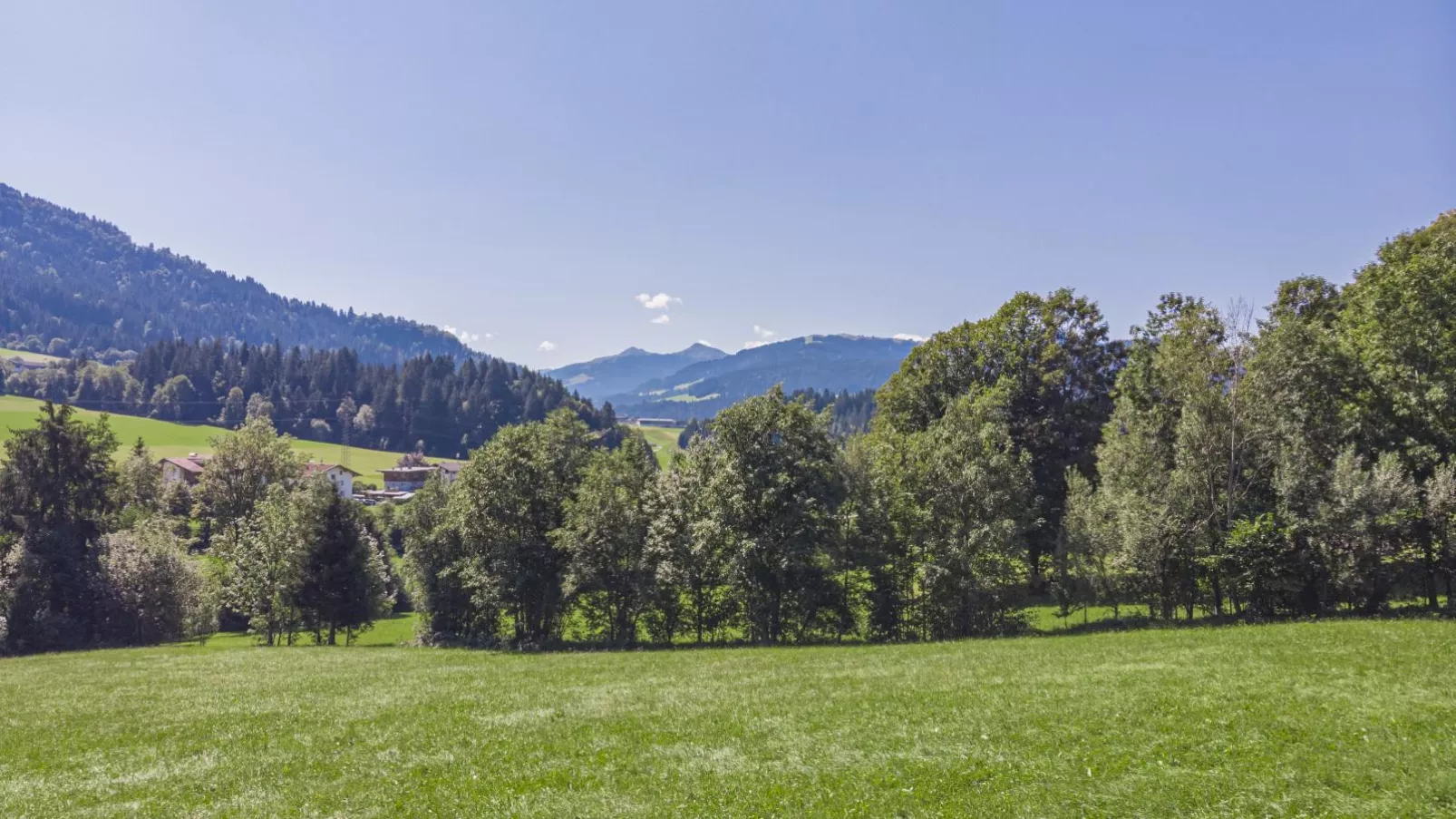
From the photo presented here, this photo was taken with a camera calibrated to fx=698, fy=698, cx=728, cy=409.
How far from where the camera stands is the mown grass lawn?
49.5 feet

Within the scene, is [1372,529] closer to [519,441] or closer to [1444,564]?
[1444,564]

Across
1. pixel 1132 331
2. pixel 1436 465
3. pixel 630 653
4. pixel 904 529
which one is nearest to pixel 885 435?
pixel 904 529

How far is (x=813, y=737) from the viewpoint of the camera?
760 inches

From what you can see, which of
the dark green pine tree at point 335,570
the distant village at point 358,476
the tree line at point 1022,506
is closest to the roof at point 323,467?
the distant village at point 358,476

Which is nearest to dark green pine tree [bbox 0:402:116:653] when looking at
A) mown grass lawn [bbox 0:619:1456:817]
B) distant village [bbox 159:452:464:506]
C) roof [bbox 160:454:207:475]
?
mown grass lawn [bbox 0:619:1456:817]

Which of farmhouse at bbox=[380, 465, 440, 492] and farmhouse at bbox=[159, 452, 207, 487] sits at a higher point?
farmhouse at bbox=[159, 452, 207, 487]

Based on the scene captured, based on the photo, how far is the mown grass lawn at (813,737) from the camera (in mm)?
15078

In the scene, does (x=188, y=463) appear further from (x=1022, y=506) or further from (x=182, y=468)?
(x=1022, y=506)

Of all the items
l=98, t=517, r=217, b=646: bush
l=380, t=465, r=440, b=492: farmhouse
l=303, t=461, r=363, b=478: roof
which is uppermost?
l=303, t=461, r=363, b=478: roof

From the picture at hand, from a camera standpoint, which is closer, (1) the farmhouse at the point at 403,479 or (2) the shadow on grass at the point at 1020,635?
(2) the shadow on grass at the point at 1020,635

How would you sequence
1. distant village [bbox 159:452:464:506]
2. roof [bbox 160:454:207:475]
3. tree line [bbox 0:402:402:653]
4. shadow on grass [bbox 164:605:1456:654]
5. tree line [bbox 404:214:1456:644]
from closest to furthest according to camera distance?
1. shadow on grass [bbox 164:605:1456:654]
2. tree line [bbox 404:214:1456:644]
3. tree line [bbox 0:402:402:653]
4. distant village [bbox 159:452:464:506]
5. roof [bbox 160:454:207:475]

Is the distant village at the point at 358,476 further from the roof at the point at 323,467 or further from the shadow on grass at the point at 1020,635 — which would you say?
the shadow on grass at the point at 1020,635

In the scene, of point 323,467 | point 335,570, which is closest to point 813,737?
point 335,570

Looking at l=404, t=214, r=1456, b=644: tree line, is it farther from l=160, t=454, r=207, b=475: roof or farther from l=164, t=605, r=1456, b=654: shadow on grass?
l=160, t=454, r=207, b=475: roof
